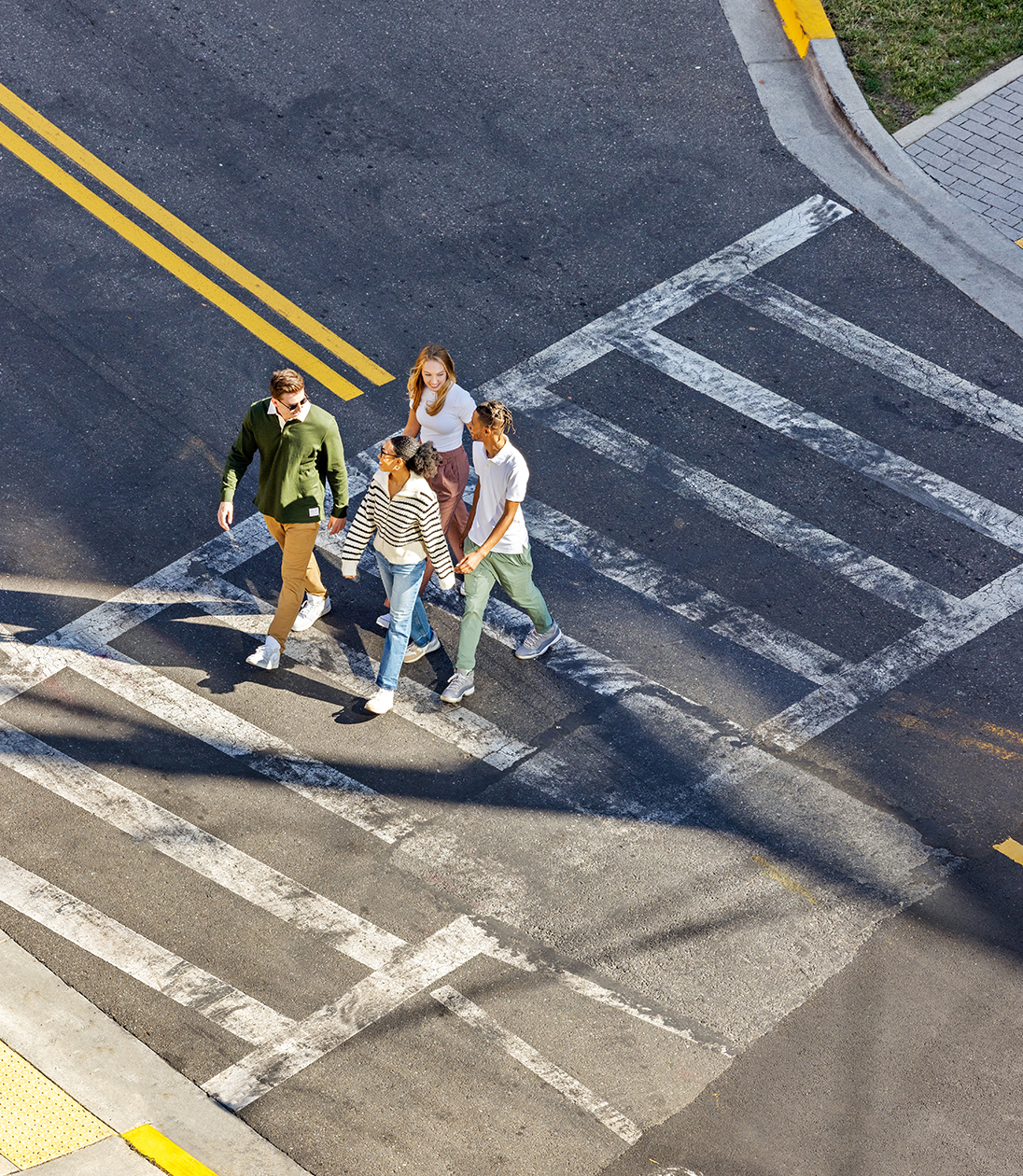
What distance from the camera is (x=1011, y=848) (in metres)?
7.82

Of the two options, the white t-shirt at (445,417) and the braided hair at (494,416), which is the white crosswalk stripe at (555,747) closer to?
the white t-shirt at (445,417)

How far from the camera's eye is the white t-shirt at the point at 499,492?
26.0 feet

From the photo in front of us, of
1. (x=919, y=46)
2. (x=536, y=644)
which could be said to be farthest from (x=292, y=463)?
(x=919, y=46)

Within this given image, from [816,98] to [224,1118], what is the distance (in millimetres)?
10207

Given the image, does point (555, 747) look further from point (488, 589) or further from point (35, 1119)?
point (35, 1119)

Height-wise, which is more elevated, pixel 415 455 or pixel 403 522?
pixel 415 455

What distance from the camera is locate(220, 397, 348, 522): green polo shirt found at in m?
7.96

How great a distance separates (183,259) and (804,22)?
6.42 metres

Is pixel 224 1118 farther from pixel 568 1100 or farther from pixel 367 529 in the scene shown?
pixel 367 529

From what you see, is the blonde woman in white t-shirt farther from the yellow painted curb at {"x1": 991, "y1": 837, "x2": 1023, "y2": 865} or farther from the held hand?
the yellow painted curb at {"x1": 991, "y1": 837, "x2": 1023, "y2": 865}

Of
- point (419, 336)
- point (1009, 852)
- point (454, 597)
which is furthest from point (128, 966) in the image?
point (419, 336)

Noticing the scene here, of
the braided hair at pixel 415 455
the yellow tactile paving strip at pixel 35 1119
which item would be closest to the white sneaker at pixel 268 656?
the braided hair at pixel 415 455

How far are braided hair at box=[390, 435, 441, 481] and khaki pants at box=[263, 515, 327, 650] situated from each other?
90 cm

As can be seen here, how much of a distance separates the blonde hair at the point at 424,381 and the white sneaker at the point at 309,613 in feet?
Answer: 4.52
